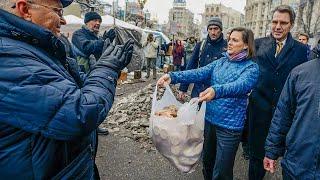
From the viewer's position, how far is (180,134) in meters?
2.94

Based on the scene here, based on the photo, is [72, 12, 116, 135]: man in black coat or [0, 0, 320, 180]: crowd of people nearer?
[0, 0, 320, 180]: crowd of people

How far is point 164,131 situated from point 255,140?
1.51 m

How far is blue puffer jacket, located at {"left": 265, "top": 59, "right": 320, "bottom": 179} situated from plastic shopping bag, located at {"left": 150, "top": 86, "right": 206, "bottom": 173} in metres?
0.81

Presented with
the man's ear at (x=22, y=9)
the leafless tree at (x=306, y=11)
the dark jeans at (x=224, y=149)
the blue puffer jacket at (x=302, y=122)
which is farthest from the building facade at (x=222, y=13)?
the man's ear at (x=22, y=9)

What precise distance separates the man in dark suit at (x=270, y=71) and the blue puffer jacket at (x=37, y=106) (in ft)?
8.61

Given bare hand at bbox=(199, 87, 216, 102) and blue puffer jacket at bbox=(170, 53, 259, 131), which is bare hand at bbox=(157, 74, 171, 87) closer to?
blue puffer jacket at bbox=(170, 53, 259, 131)

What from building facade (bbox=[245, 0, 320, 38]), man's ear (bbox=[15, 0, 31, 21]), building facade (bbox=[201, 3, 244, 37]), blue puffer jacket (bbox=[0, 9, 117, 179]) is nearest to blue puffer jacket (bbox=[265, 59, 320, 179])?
blue puffer jacket (bbox=[0, 9, 117, 179])

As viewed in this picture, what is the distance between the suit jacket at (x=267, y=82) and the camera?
12.0 ft

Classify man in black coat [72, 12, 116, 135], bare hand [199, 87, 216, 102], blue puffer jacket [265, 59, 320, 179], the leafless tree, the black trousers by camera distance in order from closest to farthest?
blue puffer jacket [265, 59, 320, 179]
bare hand [199, 87, 216, 102]
the black trousers
man in black coat [72, 12, 116, 135]
the leafless tree

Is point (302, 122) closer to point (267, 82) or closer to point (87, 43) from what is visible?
point (267, 82)

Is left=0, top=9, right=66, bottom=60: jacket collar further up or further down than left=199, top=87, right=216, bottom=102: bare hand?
further up

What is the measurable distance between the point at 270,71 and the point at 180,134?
58.3 inches

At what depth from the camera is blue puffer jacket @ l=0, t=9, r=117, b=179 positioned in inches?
53.3

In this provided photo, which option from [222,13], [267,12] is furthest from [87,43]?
[222,13]
